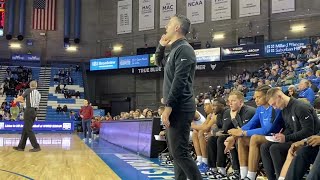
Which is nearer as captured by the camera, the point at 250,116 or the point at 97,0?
the point at 250,116

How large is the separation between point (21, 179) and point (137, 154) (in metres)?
4.74

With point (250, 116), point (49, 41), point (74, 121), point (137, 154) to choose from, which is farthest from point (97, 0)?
point (250, 116)

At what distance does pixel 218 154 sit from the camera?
19.1 feet

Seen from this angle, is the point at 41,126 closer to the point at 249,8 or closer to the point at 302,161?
the point at 249,8

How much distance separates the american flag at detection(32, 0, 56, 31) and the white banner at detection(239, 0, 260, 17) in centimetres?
1448

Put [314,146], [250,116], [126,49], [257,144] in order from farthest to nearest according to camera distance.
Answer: [126,49], [250,116], [257,144], [314,146]

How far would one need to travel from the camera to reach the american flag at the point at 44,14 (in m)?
29.9

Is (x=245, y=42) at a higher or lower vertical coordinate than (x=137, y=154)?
higher

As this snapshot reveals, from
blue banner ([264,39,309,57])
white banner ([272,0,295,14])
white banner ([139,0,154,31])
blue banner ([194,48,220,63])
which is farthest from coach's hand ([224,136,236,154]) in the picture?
white banner ([139,0,154,31])

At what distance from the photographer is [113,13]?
3055cm

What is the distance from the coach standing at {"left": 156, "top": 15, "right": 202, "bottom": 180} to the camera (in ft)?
11.2

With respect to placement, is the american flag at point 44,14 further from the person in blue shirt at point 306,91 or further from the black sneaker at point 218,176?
the black sneaker at point 218,176

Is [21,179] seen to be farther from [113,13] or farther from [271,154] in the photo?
[113,13]

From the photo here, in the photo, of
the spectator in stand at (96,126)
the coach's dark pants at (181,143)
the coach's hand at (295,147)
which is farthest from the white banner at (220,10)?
the coach's dark pants at (181,143)
